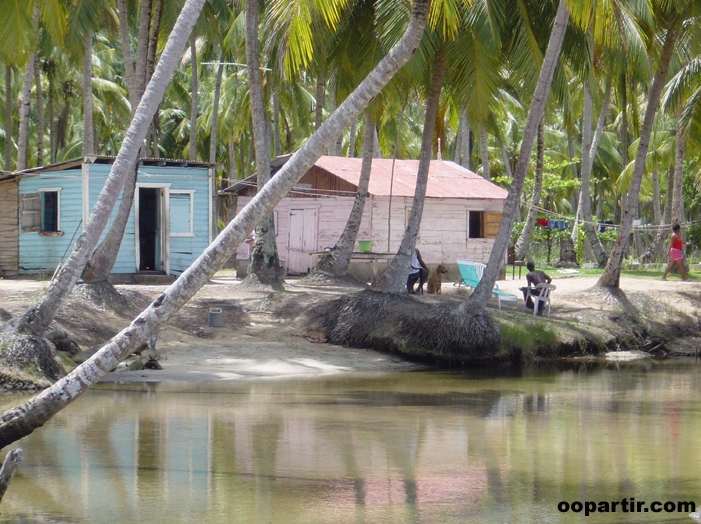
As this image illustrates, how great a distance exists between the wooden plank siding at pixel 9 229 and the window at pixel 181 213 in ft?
13.8

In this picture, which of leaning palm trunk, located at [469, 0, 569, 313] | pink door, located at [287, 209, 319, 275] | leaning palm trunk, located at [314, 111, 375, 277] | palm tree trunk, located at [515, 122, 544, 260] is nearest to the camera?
leaning palm trunk, located at [469, 0, 569, 313]

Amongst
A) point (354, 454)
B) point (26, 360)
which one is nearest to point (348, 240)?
point (26, 360)

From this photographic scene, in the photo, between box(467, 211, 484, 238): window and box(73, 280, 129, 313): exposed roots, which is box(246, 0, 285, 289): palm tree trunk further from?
box(467, 211, 484, 238): window

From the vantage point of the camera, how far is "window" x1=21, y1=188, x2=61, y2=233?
21172 mm

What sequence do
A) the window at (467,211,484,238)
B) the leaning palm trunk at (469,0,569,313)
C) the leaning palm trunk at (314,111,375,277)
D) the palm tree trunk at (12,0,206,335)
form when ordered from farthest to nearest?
the window at (467,211,484,238)
the leaning palm trunk at (314,111,375,277)
the leaning palm trunk at (469,0,569,313)
the palm tree trunk at (12,0,206,335)

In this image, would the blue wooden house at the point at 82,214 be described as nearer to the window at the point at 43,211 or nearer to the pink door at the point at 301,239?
the window at the point at 43,211

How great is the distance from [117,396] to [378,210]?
13.9 m

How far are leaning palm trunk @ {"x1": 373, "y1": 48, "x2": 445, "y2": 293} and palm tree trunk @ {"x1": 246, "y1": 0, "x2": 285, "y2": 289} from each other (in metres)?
2.57

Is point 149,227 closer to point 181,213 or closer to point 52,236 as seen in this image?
point 181,213

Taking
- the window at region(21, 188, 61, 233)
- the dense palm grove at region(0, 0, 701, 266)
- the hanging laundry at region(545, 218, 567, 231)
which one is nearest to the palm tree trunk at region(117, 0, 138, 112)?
the dense palm grove at region(0, 0, 701, 266)

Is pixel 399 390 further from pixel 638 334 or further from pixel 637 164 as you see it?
pixel 637 164

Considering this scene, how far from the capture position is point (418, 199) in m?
17.2

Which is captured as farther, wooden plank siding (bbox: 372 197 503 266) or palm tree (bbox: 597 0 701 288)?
wooden plank siding (bbox: 372 197 503 266)

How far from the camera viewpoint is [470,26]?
1485 centimetres
